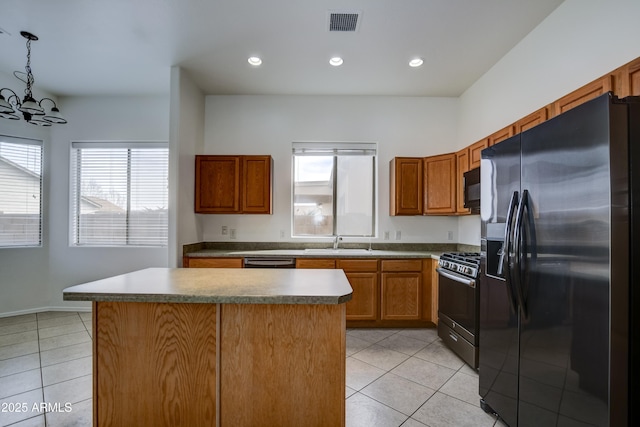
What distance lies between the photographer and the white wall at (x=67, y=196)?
13.0 ft

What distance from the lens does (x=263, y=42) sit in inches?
110

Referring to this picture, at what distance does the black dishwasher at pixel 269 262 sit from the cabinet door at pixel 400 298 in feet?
3.75

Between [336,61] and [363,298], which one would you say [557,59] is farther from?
[363,298]

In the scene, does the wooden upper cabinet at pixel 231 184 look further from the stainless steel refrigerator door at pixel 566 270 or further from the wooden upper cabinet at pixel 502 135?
the stainless steel refrigerator door at pixel 566 270

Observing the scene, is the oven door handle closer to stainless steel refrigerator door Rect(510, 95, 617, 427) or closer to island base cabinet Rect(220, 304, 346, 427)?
stainless steel refrigerator door Rect(510, 95, 617, 427)

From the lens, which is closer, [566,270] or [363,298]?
[566,270]

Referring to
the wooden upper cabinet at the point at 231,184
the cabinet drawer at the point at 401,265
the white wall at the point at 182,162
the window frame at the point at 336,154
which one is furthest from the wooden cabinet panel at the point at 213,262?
the cabinet drawer at the point at 401,265

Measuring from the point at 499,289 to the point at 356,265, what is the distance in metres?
1.71

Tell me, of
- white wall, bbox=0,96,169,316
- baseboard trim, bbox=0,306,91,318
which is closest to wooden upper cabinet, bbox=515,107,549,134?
white wall, bbox=0,96,169,316

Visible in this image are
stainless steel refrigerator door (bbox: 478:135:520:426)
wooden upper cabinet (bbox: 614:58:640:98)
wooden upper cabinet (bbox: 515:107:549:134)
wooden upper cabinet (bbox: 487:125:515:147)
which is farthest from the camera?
wooden upper cabinet (bbox: 487:125:515:147)

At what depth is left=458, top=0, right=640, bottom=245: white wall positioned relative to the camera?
185cm

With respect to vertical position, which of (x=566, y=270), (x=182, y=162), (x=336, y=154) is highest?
(x=336, y=154)

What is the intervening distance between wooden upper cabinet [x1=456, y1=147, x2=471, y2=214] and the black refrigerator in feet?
4.66

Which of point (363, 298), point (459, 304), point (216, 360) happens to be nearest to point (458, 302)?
point (459, 304)
